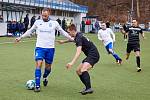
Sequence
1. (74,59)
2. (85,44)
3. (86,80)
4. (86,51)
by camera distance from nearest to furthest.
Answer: (74,59), (86,80), (85,44), (86,51)

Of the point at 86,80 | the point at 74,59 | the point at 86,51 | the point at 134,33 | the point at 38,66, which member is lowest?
the point at 86,80

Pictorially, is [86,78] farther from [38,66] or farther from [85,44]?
[38,66]

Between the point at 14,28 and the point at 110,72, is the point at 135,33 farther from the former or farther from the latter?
the point at 14,28

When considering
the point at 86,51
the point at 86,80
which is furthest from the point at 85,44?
the point at 86,80

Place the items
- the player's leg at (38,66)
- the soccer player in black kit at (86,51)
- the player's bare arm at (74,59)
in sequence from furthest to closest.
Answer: the player's leg at (38,66) < the soccer player in black kit at (86,51) < the player's bare arm at (74,59)

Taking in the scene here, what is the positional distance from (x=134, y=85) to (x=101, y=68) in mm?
4268

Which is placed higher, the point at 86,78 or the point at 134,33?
the point at 134,33

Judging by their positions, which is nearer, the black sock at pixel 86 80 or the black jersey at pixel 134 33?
the black sock at pixel 86 80

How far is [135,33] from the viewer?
16016 millimetres

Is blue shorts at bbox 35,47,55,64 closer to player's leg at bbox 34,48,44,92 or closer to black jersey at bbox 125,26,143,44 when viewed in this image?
player's leg at bbox 34,48,44,92

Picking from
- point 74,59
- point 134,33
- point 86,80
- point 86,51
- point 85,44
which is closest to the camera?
point 74,59

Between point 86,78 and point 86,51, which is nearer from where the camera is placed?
point 86,78

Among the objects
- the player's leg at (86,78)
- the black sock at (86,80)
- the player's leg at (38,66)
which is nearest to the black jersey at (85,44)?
the player's leg at (86,78)

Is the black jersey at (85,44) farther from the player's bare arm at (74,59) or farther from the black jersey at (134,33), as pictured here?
the black jersey at (134,33)
